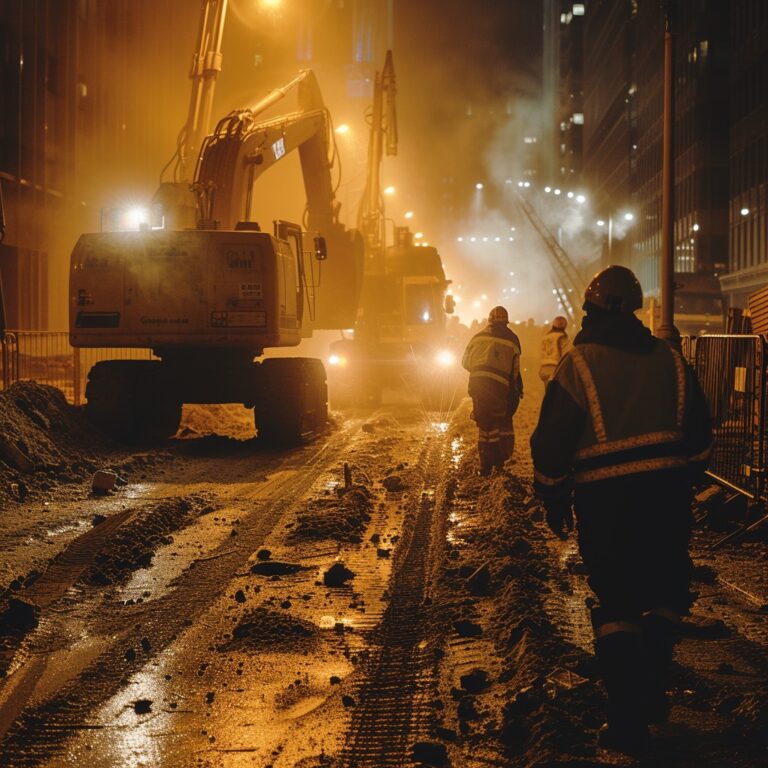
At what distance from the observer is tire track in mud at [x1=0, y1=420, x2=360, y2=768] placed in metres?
4.48

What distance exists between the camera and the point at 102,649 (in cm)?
570

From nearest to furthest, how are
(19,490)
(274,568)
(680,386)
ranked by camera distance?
1. (680,386)
2. (274,568)
3. (19,490)

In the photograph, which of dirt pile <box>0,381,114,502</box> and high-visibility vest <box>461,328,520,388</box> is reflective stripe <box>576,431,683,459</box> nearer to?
high-visibility vest <box>461,328,520,388</box>

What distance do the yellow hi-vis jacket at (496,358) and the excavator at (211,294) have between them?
3.71 meters

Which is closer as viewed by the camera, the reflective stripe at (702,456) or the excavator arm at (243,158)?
the reflective stripe at (702,456)

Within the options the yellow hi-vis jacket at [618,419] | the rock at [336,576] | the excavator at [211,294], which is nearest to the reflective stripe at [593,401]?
the yellow hi-vis jacket at [618,419]

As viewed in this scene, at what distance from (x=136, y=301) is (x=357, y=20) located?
115 meters

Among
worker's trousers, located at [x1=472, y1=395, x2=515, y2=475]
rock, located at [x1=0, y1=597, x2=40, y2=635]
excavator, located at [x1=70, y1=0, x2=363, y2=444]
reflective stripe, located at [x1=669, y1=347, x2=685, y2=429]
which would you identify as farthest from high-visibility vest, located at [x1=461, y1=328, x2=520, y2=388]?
reflective stripe, located at [x1=669, y1=347, x2=685, y2=429]

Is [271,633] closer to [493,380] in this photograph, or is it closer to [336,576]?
[336,576]

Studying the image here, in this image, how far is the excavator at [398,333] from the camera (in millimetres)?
24234

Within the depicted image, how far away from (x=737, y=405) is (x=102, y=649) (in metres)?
7.15

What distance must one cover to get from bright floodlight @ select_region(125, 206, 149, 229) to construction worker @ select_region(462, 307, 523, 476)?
21.1 feet

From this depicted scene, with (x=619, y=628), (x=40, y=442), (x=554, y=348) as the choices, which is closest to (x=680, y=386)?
(x=619, y=628)

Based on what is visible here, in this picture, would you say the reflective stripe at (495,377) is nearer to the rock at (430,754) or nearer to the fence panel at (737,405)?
the fence panel at (737,405)
